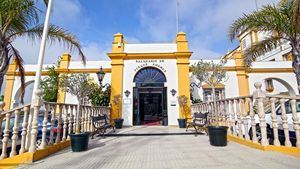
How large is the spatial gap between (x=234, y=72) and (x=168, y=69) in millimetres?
5980

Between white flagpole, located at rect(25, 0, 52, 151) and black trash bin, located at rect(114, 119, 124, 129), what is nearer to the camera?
white flagpole, located at rect(25, 0, 52, 151)

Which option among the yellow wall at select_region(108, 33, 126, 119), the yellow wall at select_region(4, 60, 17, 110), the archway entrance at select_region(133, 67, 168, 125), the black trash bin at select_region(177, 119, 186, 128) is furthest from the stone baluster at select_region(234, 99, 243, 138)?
the yellow wall at select_region(4, 60, 17, 110)

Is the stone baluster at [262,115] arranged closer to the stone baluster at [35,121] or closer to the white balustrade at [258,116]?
the white balustrade at [258,116]

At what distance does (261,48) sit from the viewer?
6660mm

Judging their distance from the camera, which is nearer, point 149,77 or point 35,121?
point 35,121

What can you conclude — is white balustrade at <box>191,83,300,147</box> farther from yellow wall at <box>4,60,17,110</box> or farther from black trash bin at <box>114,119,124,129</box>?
yellow wall at <box>4,60,17,110</box>

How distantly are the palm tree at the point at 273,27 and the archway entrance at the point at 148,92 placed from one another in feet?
19.3

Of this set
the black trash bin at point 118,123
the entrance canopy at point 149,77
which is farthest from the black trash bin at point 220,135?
the entrance canopy at point 149,77

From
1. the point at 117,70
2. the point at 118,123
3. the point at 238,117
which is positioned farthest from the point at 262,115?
the point at 117,70

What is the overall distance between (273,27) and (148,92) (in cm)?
784

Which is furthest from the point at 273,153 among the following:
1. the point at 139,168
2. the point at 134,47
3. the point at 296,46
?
the point at 134,47

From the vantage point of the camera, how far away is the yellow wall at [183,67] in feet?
36.6

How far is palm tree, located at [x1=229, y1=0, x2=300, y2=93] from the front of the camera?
18.1 feet

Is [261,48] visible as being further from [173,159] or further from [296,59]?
[173,159]
